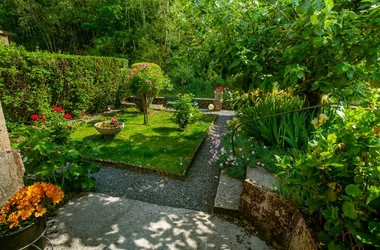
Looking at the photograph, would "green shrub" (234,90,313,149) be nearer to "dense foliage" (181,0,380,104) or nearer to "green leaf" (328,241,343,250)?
"dense foliage" (181,0,380,104)

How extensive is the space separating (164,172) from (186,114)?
272 centimetres

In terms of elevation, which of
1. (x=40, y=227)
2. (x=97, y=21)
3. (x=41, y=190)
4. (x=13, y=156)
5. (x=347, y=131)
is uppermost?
(x=97, y=21)

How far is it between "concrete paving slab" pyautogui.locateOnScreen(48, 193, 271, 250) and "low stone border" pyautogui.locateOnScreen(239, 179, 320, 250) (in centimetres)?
16

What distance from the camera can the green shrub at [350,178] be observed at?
3.82 ft

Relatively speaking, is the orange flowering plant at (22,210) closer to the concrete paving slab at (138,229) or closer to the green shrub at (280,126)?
the concrete paving slab at (138,229)

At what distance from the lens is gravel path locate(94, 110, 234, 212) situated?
3.10 metres

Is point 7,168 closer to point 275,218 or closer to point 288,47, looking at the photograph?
point 275,218

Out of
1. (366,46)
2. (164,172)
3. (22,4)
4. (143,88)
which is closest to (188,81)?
(143,88)

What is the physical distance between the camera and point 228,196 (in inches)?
110

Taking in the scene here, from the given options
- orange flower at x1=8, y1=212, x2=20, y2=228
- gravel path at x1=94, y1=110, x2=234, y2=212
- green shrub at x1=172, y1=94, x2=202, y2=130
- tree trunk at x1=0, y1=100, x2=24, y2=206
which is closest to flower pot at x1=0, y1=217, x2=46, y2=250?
orange flower at x1=8, y1=212, x2=20, y2=228

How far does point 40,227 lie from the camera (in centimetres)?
183

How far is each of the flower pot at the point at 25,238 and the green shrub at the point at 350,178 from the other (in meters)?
2.20

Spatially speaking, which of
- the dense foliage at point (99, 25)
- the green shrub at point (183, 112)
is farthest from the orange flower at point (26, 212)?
the dense foliage at point (99, 25)

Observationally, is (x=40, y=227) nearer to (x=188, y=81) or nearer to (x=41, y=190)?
(x=41, y=190)
